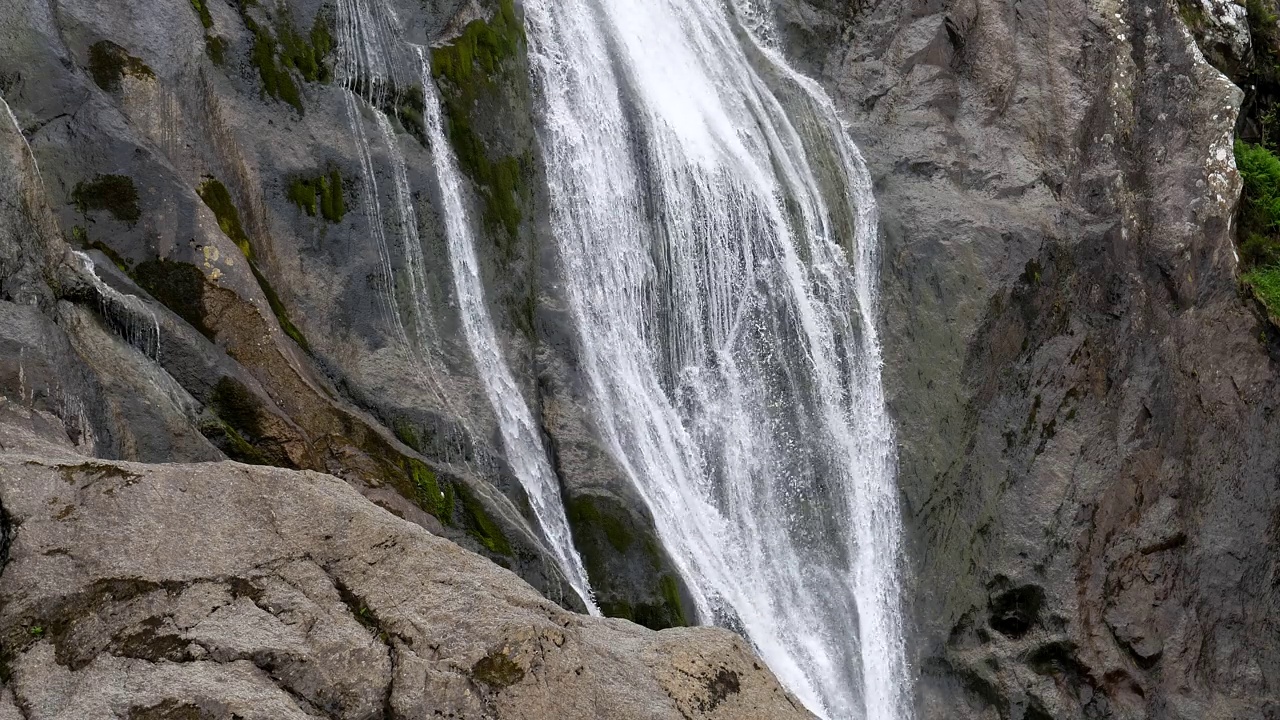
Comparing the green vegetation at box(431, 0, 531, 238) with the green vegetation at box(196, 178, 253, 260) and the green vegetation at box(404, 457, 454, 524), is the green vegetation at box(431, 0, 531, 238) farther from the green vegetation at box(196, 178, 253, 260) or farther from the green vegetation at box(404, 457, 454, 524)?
the green vegetation at box(404, 457, 454, 524)

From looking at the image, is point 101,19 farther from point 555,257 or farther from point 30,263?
point 555,257

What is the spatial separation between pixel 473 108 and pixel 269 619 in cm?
677

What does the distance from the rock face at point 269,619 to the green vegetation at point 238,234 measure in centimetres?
323

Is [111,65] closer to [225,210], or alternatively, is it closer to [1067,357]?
[225,210]

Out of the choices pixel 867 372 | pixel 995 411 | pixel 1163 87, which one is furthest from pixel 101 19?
pixel 1163 87

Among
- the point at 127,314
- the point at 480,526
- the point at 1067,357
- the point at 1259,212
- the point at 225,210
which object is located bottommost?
the point at 480,526

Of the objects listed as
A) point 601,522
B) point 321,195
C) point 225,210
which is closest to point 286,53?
point 321,195

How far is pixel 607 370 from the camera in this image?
1072 centimetres

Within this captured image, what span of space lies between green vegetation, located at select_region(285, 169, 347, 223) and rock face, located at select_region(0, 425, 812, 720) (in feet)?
13.7

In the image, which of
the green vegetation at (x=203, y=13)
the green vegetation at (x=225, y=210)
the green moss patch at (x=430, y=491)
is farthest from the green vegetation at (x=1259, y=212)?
the green vegetation at (x=203, y=13)

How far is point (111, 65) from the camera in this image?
27.5 ft

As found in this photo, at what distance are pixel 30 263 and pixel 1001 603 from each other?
9613mm

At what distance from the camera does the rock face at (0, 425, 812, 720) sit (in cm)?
436

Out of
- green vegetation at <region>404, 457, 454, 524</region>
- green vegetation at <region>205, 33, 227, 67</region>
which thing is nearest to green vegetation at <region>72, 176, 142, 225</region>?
green vegetation at <region>205, 33, 227, 67</region>
